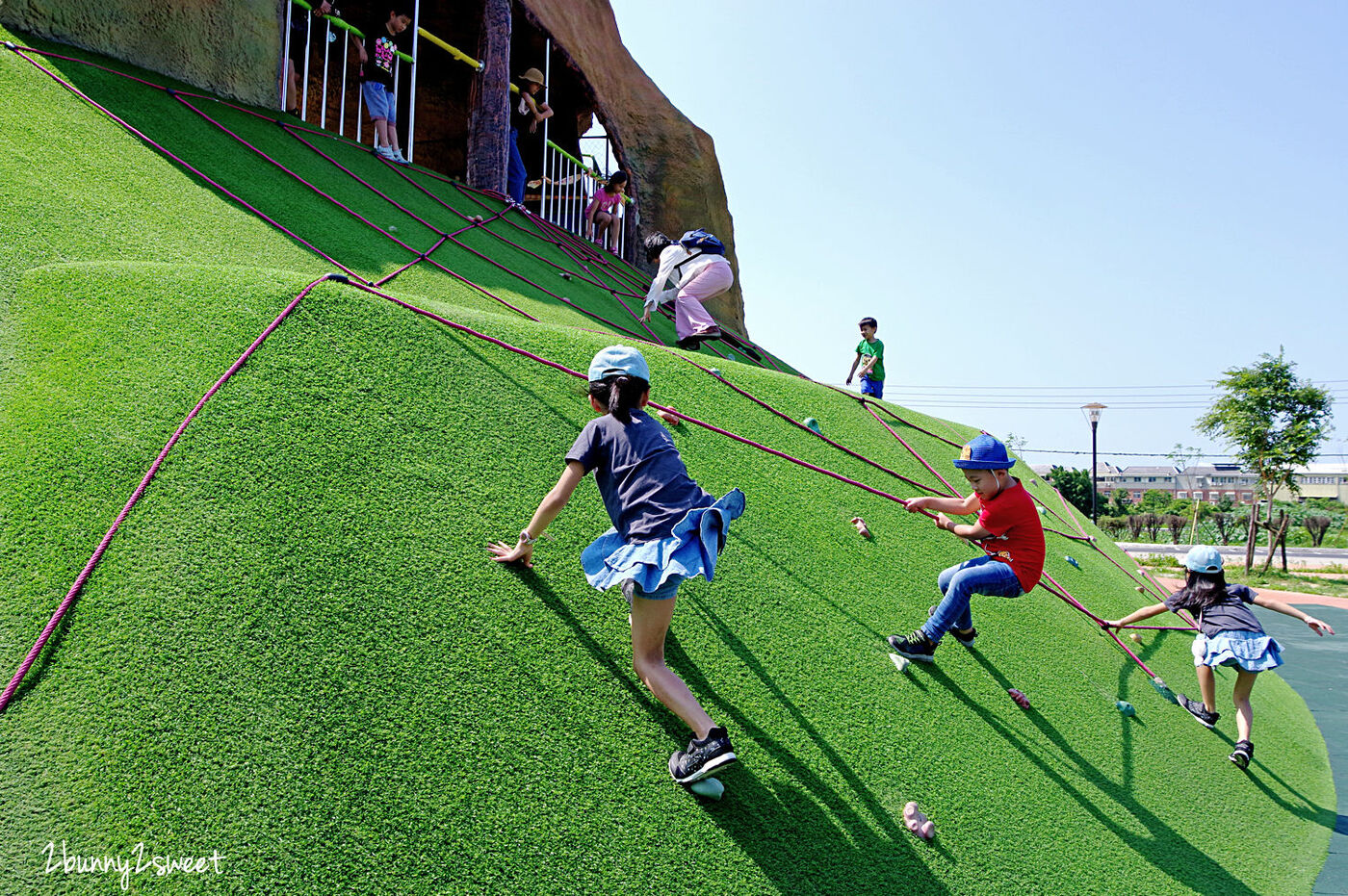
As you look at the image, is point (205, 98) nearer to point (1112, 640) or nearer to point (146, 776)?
point (146, 776)

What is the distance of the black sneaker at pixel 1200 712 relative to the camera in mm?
4785

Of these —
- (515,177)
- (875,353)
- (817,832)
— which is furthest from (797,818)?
(515,177)

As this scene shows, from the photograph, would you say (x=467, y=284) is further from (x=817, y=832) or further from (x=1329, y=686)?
(x=1329, y=686)

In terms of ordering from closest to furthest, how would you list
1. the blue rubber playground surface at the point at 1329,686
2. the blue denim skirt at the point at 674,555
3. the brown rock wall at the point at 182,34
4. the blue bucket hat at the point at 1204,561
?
1. the blue denim skirt at the point at 674,555
2. the blue rubber playground surface at the point at 1329,686
3. the blue bucket hat at the point at 1204,561
4. the brown rock wall at the point at 182,34

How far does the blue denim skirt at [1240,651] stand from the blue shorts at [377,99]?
8.91 m

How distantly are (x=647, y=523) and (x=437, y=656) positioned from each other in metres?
0.85

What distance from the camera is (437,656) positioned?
264cm

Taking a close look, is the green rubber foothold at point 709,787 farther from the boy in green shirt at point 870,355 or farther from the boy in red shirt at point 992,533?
the boy in green shirt at point 870,355

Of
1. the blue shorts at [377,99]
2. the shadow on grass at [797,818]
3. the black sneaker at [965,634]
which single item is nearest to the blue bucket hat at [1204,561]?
the black sneaker at [965,634]

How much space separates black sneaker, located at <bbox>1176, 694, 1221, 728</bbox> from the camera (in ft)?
15.7

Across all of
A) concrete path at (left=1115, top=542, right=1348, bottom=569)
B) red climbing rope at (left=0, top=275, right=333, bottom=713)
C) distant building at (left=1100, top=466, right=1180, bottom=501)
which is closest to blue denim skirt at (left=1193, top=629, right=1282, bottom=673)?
red climbing rope at (left=0, top=275, right=333, bottom=713)

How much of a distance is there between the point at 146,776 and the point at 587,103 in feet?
41.9

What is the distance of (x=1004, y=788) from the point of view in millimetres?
3207

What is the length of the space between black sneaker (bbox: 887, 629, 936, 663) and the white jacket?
4545 mm
